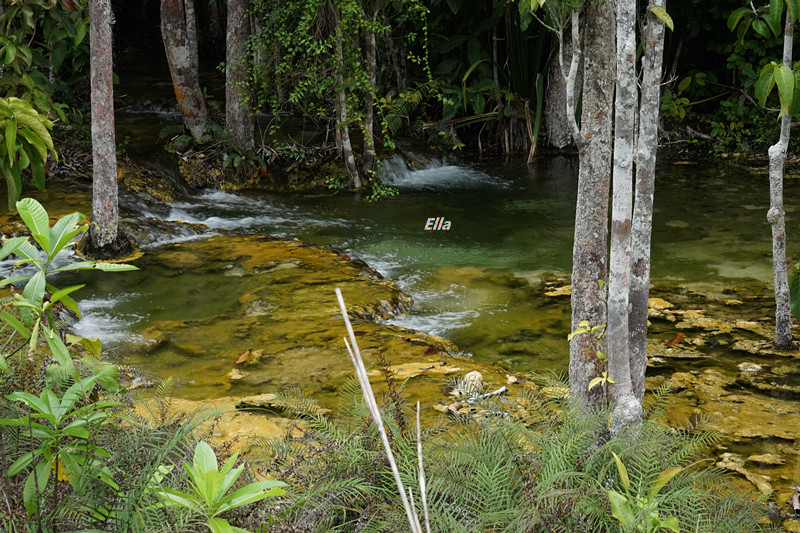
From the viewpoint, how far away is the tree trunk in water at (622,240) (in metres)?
2.87

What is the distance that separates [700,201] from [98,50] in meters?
7.54

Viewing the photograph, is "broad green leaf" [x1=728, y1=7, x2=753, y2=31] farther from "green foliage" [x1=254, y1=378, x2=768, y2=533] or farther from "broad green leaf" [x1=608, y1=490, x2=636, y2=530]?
"broad green leaf" [x1=608, y1=490, x2=636, y2=530]

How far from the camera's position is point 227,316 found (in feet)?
19.9

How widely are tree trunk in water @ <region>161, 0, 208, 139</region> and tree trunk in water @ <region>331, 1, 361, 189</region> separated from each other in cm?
214

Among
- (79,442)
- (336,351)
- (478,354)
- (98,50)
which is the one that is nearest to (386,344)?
(336,351)

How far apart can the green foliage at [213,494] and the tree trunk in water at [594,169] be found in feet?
6.35

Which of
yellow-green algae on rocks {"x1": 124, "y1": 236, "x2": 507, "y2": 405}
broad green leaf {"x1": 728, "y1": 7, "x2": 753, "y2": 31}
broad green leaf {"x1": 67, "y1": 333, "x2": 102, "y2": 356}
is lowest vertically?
yellow-green algae on rocks {"x1": 124, "y1": 236, "x2": 507, "y2": 405}

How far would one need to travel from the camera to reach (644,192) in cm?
326

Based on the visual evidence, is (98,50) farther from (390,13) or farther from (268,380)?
(390,13)

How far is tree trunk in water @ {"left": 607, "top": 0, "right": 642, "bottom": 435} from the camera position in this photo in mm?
2873

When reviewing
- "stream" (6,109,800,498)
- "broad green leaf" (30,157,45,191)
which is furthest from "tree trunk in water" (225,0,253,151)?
"broad green leaf" (30,157,45,191)

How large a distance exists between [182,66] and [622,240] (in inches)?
341

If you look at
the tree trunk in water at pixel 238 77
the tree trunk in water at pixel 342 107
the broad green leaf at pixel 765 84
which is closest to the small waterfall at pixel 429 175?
the tree trunk in water at pixel 342 107

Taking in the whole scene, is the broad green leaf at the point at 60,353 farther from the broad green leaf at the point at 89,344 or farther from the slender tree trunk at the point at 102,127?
the slender tree trunk at the point at 102,127
